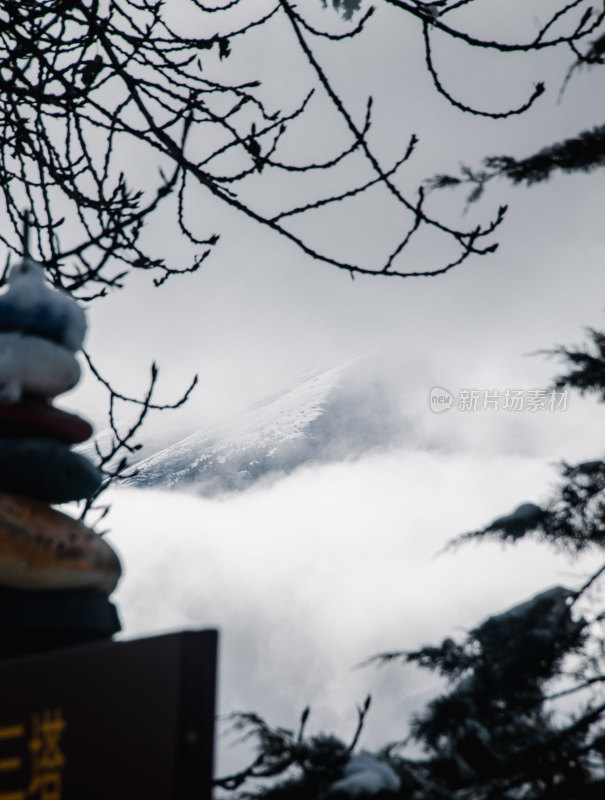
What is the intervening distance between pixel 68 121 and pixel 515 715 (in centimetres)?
398

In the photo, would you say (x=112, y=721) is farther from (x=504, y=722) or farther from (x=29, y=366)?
(x=504, y=722)

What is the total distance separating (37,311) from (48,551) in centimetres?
64

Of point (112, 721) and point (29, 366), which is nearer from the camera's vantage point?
point (112, 721)

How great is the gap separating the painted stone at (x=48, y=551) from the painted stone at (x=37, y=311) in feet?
1.45

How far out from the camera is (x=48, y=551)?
1.57m

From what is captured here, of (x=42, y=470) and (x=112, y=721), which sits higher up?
(x=42, y=470)

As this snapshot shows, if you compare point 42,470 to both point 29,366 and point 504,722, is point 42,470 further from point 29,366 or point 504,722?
point 504,722

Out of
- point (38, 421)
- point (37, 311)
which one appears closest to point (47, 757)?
point (38, 421)

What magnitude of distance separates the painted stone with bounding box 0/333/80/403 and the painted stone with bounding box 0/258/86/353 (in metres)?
0.03

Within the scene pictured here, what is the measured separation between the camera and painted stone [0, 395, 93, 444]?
1.71 meters

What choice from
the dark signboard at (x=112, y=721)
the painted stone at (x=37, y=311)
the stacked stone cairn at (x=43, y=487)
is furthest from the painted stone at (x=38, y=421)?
the dark signboard at (x=112, y=721)

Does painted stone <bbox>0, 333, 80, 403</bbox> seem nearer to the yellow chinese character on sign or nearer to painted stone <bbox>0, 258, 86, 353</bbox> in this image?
painted stone <bbox>0, 258, 86, 353</bbox>

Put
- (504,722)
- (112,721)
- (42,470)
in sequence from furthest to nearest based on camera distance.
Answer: (504,722) → (42,470) → (112,721)

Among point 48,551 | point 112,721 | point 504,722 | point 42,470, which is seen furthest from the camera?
point 504,722
